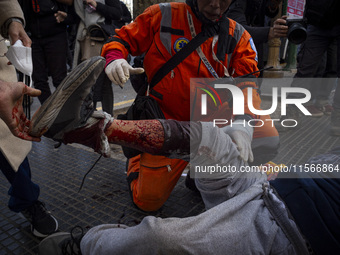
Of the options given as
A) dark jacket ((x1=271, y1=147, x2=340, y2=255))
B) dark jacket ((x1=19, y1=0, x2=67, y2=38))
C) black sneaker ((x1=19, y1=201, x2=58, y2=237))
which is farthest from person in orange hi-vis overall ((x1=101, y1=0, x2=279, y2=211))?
dark jacket ((x1=19, y1=0, x2=67, y2=38))

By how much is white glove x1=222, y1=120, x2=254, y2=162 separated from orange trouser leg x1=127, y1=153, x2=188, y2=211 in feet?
2.10

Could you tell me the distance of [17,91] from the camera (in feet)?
3.98

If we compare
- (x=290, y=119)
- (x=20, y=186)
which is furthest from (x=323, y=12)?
(x=20, y=186)

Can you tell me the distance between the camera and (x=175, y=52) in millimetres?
2193

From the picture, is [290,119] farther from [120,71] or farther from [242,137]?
[120,71]

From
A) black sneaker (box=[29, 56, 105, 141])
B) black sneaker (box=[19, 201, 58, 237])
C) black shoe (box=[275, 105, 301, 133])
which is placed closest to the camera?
black sneaker (box=[29, 56, 105, 141])

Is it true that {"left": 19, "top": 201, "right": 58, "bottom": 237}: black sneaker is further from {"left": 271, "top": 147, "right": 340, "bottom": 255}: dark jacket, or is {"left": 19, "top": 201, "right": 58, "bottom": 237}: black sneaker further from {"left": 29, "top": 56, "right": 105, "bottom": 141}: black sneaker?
{"left": 271, "top": 147, "right": 340, "bottom": 255}: dark jacket

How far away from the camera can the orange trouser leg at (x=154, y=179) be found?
220cm

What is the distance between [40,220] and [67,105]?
107cm

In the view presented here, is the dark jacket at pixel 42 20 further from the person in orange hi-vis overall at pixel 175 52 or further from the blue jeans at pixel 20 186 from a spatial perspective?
the blue jeans at pixel 20 186

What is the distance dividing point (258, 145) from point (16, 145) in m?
1.71

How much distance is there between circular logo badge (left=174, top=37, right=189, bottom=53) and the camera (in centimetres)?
218

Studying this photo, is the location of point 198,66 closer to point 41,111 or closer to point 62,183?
point 41,111

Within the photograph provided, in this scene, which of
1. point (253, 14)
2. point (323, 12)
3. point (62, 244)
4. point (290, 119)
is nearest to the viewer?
point (62, 244)
